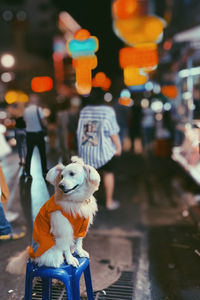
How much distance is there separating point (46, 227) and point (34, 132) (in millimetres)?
1156

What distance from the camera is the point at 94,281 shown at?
11.0 feet

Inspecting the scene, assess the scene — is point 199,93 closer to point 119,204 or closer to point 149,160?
point 119,204

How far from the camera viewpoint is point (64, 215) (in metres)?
2.28

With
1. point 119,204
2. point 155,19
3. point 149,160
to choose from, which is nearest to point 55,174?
point 119,204

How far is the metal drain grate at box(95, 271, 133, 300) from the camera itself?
10.3ft

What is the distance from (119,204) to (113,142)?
250 centimetres

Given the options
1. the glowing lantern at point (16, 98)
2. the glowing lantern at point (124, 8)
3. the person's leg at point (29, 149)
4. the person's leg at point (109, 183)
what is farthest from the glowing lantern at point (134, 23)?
the person's leg at point (29, 149)

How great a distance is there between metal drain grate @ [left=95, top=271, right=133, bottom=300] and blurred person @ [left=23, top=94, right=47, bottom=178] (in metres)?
1.39

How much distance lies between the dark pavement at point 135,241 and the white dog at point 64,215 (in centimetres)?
59

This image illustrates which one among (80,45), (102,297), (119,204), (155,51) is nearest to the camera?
(102,297)

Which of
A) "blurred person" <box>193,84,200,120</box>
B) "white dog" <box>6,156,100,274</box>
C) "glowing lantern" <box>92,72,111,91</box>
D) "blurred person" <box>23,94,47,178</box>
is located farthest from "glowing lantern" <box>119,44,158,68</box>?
"white dog" <box>6,156,100,274</box>

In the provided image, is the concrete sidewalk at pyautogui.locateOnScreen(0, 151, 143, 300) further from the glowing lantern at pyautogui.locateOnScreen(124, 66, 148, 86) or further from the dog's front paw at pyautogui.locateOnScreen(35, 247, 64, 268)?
the glowing lantern at pyautogui.locateOnScreen(124, 66, 148, 86)

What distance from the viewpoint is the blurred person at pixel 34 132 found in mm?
3100

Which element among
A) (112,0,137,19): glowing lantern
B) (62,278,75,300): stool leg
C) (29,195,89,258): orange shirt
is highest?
(112,0,137,19): glowing lantern
